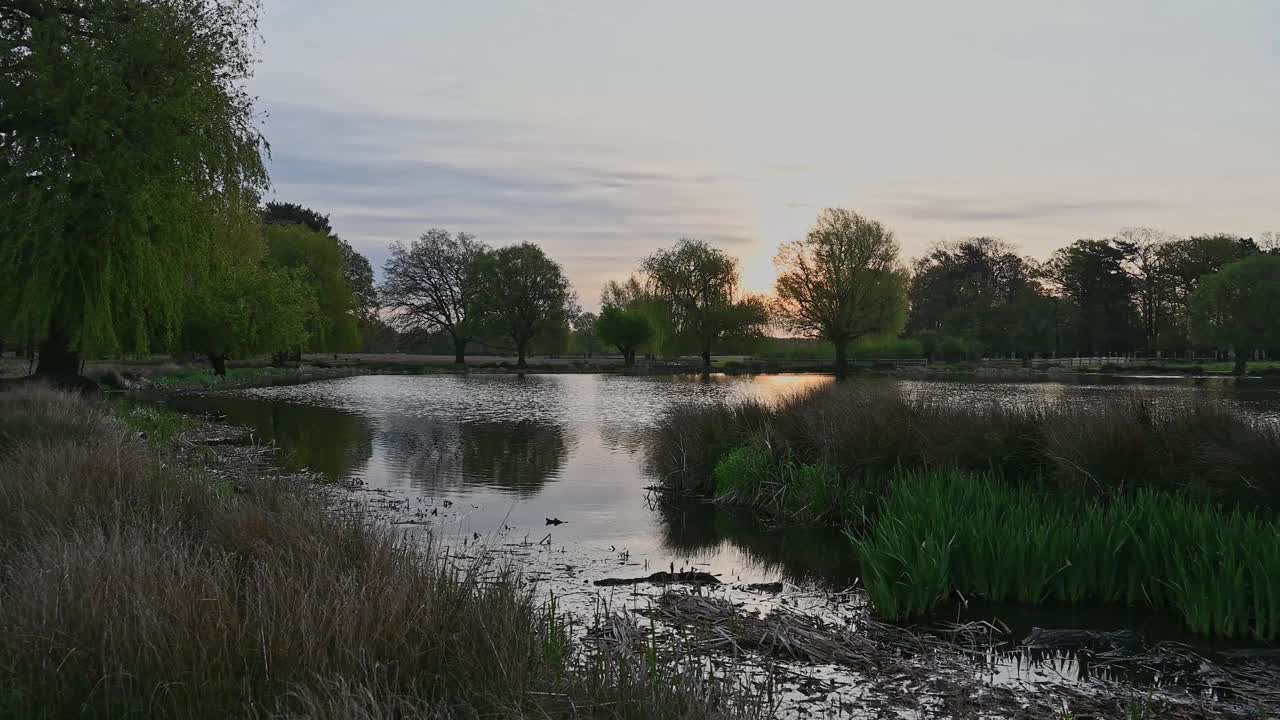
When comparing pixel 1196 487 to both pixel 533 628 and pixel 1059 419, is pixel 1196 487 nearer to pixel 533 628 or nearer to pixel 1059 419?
pixel 1059 419

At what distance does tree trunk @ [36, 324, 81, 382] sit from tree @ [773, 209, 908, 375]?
5416 centimetres

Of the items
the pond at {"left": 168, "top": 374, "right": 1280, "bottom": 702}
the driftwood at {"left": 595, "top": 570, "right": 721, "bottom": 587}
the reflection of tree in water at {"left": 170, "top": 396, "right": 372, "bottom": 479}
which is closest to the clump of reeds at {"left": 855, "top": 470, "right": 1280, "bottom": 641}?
the pond at {"left": 168, "top": 374, "right": 1280, "bottom": 702}

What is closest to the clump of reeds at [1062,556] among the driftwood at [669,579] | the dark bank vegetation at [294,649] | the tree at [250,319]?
the driftwood at [669,579]

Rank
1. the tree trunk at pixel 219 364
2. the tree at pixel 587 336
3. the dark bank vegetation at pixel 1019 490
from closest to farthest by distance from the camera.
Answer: the dark bank vegetation at pixel 1019 490, the tree trunk at pixel 219 364, the tree at pixel 587 336

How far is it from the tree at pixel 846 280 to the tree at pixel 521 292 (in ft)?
106

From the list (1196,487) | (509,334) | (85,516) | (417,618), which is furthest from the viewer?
(509,334)

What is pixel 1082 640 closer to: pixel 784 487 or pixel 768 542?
pixel 768 542

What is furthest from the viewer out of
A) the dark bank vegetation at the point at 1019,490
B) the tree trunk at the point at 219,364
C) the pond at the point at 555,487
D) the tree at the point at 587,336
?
the tree at the point at 587,336

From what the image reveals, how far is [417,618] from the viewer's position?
5.74 metres

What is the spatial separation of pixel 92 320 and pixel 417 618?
1868cm

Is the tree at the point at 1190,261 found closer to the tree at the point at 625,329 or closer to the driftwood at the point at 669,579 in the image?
the tree at the point at 625,329

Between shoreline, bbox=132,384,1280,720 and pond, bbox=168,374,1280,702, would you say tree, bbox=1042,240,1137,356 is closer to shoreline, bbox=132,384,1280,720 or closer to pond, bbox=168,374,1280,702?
pond, bbox=168,374,1280,702

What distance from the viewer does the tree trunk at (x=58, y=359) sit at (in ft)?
85.6

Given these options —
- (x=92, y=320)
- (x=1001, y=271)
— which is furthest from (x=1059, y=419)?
(x=1001, y=271)
